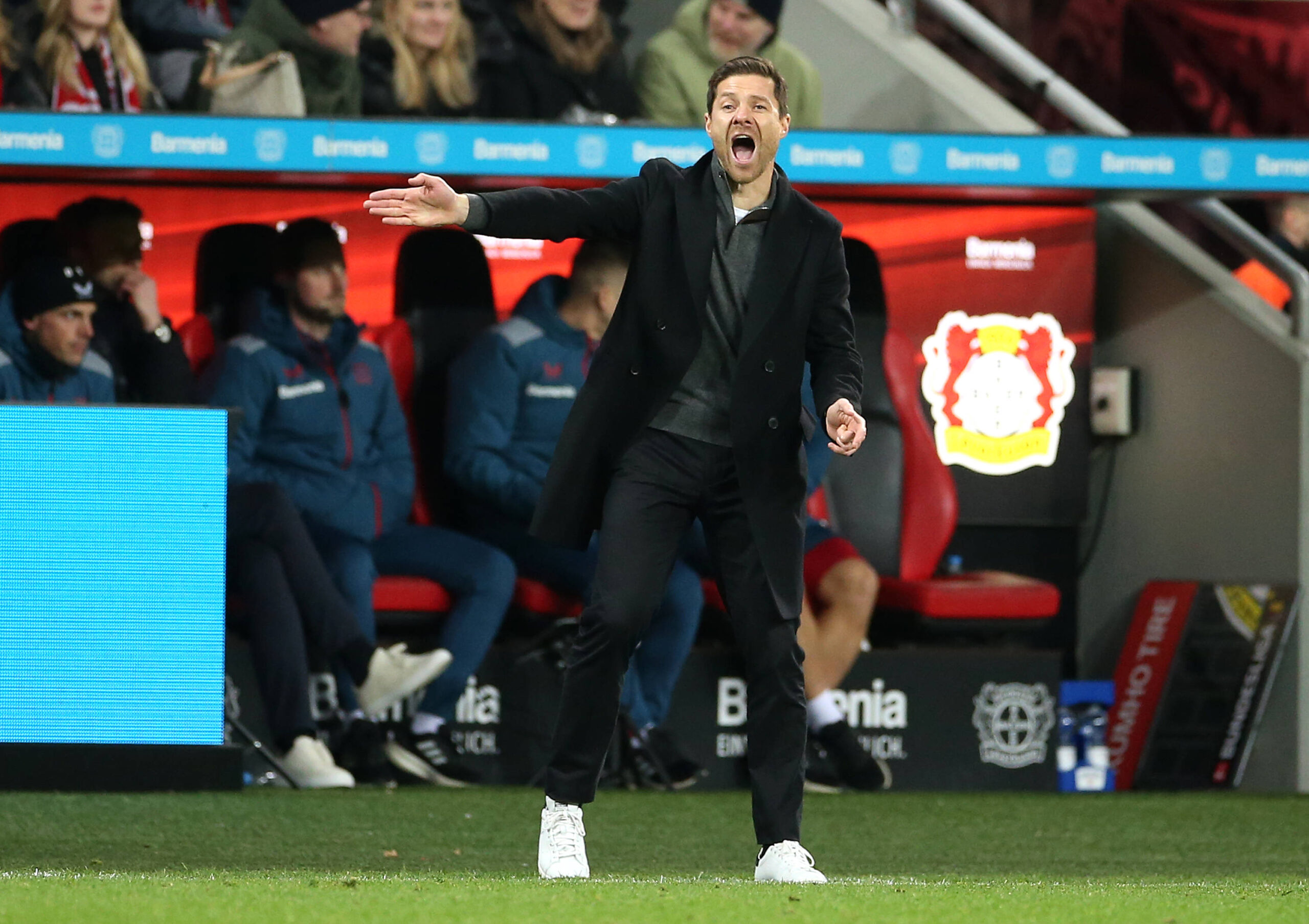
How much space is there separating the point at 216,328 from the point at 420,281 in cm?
86

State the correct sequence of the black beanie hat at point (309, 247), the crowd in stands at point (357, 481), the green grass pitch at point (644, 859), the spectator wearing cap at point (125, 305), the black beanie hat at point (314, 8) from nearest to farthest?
the green grass pitch at point (644, 859) < the crowd in stands at point (357, 481) < the spectator wearing cap at point (125, 305) < the black beanie hat at point (309, 247) < the black beanie hat at point (314, 8)

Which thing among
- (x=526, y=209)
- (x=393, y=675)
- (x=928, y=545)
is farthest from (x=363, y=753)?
(x=526, y=209)

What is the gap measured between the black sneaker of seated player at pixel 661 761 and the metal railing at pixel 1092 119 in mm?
3179

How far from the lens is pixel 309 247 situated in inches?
316

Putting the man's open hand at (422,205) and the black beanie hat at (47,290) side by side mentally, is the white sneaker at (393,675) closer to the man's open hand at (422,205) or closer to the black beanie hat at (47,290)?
the black beanie hat at (47,290)

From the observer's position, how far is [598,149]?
25.6 ft

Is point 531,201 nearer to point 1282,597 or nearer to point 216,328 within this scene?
point 216,328

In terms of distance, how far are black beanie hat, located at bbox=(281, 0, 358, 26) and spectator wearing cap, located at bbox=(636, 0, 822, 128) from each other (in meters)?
1.17

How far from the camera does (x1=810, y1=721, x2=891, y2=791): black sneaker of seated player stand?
7832mm

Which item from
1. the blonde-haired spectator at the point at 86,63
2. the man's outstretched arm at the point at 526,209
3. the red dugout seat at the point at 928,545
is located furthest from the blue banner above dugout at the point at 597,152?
the man's outstretched arm at the point at 526,209

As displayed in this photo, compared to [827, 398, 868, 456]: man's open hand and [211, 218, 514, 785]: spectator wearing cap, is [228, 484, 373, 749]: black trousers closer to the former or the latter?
[211, 218, 514, 785]: spectator wearing cap

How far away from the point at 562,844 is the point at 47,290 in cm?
406

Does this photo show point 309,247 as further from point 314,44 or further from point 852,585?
point 852,585

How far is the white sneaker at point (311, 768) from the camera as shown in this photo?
712 cm
